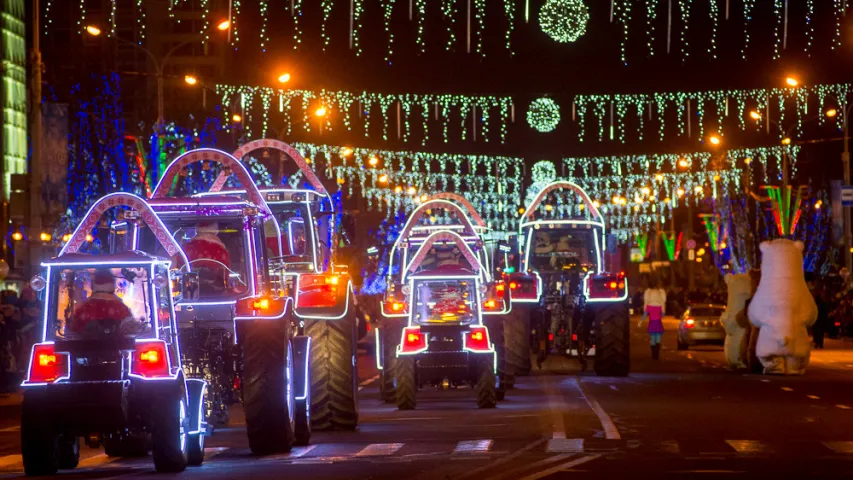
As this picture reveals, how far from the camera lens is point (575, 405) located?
25.4m

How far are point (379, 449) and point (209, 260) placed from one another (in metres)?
2.82

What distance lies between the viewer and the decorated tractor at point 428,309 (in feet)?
83.6

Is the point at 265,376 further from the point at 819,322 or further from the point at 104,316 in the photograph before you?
the point at 819,322

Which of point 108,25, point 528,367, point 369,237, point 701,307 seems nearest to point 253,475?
point 528,367

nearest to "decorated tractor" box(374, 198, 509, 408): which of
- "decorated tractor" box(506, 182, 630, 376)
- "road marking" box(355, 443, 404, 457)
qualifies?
"decorated tractor" box(506, 182, 630, 376)

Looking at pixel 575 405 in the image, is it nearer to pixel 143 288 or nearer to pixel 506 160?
pixel 143 288

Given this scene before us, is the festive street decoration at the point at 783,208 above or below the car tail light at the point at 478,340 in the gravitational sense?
above

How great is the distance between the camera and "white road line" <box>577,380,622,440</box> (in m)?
19.7

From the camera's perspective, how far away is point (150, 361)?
Answer: 51.5 ft

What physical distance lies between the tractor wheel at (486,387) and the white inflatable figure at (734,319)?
12665mm

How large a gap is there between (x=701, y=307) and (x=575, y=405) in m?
25.4

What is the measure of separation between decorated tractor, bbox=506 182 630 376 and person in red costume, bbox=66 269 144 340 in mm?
18448

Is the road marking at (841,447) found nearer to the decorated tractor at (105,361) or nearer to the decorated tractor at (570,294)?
the decorated tractor at (105,361)

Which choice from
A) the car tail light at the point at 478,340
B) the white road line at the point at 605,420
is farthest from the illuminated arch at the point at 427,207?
the car tail light at the point at 478,340
